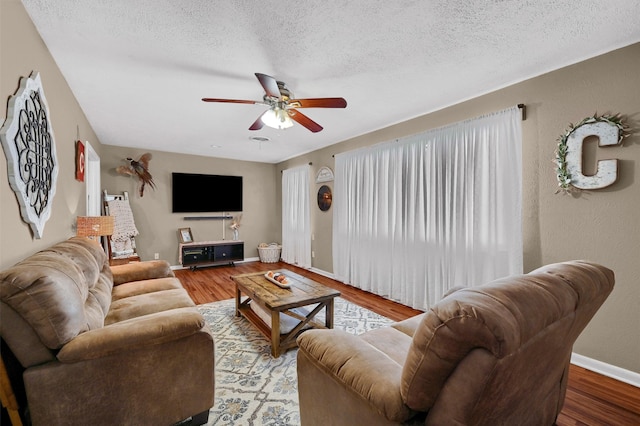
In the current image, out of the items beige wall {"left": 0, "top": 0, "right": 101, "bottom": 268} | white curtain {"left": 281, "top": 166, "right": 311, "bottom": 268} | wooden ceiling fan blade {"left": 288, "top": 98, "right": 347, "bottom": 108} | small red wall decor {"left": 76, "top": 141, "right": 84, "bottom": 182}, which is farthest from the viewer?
white curtain {"left": 281, "top": 166, "right": 311, "bottom": 268}

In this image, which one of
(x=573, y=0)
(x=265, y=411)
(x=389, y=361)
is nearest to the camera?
(x=389, y=361)

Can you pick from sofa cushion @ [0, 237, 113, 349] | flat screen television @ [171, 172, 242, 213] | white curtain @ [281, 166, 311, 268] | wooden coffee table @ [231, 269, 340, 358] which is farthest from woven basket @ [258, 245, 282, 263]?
sofa cushion @ [0, 237, 113, 349]

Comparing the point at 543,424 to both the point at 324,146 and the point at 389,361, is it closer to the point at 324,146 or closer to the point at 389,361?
the point at 389,361

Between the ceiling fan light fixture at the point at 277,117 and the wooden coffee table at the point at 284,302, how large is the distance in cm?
158

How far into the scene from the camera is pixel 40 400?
48.6 inches

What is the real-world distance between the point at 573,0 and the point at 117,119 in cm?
454

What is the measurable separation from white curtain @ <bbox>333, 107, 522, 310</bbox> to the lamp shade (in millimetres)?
3161

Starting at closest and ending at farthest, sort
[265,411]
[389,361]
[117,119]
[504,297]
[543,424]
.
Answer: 1. [504,297]
2. [389,361]
3. [543,424]
4. [265,411]
5. [117,119]

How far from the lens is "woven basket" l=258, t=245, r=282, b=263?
246 inches

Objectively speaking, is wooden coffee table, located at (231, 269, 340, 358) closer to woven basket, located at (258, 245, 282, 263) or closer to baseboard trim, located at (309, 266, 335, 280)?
baseboard trim, located at (309, 266, 335, 280)

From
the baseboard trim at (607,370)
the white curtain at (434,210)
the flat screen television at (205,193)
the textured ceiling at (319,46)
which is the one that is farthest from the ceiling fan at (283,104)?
the flat screen television at (205,193)

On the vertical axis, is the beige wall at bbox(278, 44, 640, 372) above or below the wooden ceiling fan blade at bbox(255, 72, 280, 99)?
below

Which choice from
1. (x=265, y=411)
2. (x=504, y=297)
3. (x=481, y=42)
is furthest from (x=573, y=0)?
(x=265, y=411)

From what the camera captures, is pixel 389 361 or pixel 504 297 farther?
pixel 389 361
